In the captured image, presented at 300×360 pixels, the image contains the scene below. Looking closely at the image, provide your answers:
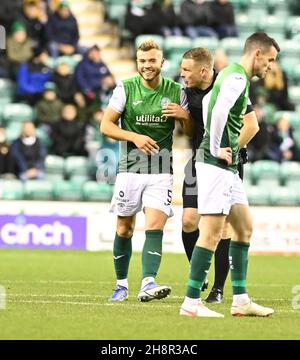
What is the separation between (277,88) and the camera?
2086cm

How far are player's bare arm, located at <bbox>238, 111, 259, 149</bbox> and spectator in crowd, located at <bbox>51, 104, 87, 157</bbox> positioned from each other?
9464 millimetres

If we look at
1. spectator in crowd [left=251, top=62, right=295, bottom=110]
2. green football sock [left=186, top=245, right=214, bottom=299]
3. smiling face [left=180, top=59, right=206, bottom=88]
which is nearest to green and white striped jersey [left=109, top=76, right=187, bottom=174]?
smiling face [left=180, top=59, right=206, bottom=88]

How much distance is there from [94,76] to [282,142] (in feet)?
11.8

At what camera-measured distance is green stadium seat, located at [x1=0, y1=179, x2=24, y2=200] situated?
17.8m

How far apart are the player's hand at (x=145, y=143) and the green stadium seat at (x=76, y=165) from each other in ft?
30.6

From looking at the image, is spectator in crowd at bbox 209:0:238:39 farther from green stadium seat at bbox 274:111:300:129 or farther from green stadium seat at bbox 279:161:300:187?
green stadium seat at bbox 279:161:300:187

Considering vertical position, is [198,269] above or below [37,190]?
above

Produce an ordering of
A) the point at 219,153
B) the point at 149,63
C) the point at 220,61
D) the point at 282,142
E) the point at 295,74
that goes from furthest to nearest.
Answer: the point at 295,74, the point at 282,142, the point at 220,61, the point at 149,63, the point at 219,153

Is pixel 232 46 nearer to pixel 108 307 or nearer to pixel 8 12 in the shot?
pixel 8 12

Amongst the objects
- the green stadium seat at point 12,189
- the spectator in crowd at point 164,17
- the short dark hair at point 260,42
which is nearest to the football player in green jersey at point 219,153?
the short dark hair at point 260,42

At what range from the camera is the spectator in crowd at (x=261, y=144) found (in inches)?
762

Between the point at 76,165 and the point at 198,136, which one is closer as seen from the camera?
the point at 198,136

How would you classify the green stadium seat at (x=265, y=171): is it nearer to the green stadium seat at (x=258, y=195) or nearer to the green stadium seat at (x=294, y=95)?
the green stadium seat at (x=258, y=195)

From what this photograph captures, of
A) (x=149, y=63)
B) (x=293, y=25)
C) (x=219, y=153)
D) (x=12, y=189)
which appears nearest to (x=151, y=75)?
(x=149, y=63)
